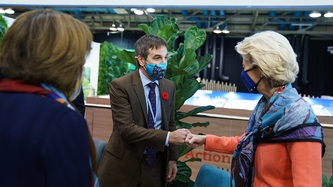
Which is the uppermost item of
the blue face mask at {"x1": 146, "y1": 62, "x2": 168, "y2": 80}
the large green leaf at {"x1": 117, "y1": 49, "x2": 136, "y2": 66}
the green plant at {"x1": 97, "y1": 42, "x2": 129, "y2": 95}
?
the large green leaf at {"x1": 117, "y1": 49, "x2": 136, "y2": 66}

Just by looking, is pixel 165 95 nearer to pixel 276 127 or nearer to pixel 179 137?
pixel 179 137

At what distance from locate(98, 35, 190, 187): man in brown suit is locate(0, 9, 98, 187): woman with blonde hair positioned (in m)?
1.14

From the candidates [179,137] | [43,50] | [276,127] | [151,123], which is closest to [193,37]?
[151,123]

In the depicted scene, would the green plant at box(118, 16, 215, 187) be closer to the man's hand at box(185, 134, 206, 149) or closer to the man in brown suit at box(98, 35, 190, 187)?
the man in brown suit at box(98, 35, 190, 187)

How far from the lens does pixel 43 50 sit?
837mm

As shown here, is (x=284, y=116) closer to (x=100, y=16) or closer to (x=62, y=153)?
(x=62, y=153)

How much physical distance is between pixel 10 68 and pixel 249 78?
1.04m

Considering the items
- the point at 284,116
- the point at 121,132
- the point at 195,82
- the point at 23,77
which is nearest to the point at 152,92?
the point at 121,132

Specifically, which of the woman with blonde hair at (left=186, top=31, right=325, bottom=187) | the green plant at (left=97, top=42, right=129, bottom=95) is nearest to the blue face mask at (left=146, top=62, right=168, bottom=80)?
the woman with blonde hair at (left=186, top=31, right=325, bottom=187)

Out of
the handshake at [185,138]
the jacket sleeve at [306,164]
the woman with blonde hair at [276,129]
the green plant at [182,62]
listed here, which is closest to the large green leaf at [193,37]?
the green plant at [182,62]

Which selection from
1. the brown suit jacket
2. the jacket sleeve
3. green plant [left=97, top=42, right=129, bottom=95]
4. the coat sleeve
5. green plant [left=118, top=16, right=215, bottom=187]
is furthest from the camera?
green plant [left=97, top=42, right=129, bottom=95]

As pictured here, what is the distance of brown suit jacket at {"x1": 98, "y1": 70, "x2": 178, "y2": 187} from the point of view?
204 centimetres

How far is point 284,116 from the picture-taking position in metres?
1.34

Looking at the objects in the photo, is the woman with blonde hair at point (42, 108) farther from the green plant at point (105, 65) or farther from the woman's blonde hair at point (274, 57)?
the green plant at point (105, 65)
